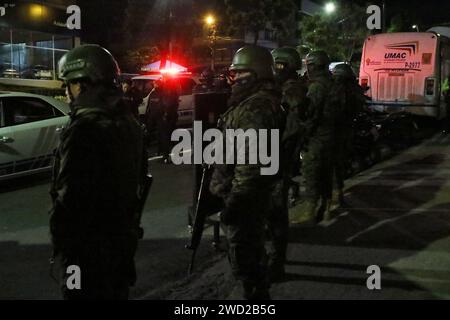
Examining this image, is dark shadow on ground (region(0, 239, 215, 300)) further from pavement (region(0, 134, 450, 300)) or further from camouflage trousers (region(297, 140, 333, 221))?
camouflage trousers (region(297, 140, 333, 221))

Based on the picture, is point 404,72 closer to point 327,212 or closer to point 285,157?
point 327,212

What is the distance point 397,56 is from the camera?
1561 centimetres

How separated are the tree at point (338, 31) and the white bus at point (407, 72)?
26.8 meters

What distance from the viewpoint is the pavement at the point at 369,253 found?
4.56 m

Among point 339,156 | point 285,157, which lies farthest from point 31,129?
point 285,157

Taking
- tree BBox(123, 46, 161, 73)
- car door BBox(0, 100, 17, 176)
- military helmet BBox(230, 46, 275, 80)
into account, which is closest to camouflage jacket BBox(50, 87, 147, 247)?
military helmet BBox(230, 46, 275, 80)

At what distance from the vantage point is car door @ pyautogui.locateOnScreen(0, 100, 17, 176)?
823 centimetres

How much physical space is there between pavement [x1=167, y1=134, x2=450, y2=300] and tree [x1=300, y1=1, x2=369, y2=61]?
3573 cm

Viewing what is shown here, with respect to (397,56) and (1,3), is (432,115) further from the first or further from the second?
→ (1,3)

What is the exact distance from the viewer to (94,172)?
2562mm

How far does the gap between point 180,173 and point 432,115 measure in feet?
27.4

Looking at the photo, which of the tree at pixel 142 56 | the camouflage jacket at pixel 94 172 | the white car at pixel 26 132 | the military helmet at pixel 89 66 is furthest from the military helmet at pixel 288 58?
the tree at pixel 142 56

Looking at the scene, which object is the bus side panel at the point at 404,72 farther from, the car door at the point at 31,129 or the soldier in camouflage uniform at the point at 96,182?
the soldier in camouflage uniform at the point at 96,182
